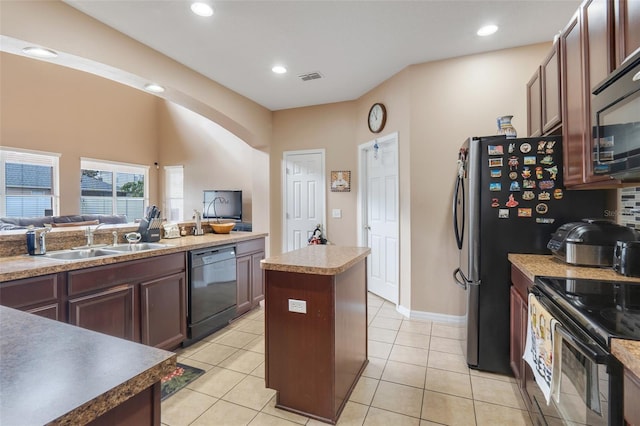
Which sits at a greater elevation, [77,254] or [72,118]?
[72,118]

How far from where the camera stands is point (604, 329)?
3.13 feet

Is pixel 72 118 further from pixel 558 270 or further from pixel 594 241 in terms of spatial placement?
pixel 594 241

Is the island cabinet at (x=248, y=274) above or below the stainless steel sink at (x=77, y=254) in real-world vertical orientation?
below

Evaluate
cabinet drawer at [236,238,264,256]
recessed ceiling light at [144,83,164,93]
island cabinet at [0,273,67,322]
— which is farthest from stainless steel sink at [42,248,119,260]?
recessed ceiling light at [144,83,164,93]

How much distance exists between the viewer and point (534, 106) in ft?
8.73

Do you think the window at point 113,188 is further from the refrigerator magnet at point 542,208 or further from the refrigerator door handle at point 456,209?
the refrigerator magnet at point 542,208

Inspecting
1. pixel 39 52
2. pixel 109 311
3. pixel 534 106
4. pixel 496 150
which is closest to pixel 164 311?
pixel 109 311

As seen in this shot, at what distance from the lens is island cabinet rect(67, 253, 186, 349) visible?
1.94m

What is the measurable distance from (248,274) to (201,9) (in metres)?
2.56

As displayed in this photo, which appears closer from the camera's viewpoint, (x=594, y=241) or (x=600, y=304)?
(x=600, y=304)

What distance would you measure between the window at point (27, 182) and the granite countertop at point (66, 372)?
669 centimetres

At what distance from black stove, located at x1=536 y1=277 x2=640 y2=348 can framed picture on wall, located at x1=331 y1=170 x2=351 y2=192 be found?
10.6 feet

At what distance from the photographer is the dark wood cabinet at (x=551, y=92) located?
2111mm

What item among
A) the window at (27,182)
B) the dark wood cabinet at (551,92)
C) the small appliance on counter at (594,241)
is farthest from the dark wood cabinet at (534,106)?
the window at (27,182)
